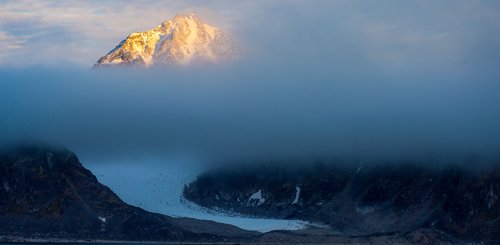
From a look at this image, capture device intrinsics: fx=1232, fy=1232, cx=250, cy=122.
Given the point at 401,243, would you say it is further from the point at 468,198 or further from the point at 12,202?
the point at 12,202

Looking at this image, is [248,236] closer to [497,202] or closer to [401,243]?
[401,243]

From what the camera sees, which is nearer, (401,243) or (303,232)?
(401,243)

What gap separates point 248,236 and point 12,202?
3818cm

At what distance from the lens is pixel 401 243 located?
593 ft

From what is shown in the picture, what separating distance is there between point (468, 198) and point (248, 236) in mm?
34543

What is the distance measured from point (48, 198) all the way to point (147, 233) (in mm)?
17555

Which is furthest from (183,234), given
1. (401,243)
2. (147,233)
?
(401,243)

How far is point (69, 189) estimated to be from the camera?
200 metres

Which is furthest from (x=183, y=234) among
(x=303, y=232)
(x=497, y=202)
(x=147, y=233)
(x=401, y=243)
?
(x=497, y=202)

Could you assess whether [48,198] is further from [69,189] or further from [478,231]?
[478,231]

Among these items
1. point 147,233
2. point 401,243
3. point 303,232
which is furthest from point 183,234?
point 401,243

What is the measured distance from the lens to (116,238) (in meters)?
191

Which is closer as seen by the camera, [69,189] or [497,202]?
[497,202]

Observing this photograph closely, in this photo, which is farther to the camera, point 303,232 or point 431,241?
point 303,232
